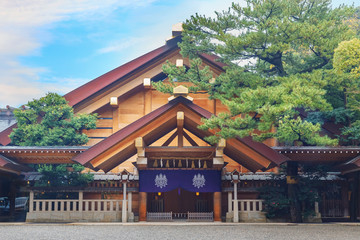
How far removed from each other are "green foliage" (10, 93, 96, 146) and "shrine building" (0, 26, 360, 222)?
102 centimetres

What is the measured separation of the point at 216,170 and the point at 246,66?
5.38m

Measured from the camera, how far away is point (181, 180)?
18953 millimetres

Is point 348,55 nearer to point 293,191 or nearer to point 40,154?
point 293,191

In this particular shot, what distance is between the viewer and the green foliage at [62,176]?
65.2 ft

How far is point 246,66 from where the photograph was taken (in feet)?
67.8

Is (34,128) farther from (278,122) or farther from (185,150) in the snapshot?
(278,122)

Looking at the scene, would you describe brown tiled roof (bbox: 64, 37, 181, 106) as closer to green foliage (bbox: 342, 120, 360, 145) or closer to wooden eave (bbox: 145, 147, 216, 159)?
wooden eave (bbox: 145, 147, 216, 159)

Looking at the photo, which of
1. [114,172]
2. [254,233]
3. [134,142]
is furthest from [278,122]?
[114,172]

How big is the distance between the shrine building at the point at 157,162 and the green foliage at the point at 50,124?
1.02m

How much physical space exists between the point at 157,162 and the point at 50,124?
5491 mm

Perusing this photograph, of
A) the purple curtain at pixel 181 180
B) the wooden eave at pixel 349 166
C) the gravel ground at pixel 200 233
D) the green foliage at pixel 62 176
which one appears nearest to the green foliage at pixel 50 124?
the green foliage at pixel 62 176

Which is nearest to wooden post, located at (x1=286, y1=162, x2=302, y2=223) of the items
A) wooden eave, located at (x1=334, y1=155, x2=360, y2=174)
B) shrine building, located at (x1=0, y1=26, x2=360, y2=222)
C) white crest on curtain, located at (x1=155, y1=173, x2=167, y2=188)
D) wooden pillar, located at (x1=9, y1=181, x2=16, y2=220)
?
shrine building, located at (x1=0, y1=26, x2=360, y2=222)

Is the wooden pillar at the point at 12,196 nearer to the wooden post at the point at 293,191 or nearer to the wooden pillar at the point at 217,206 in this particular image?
the wooden pillar at the point at 217,206

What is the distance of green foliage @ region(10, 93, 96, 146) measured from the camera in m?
20.1
